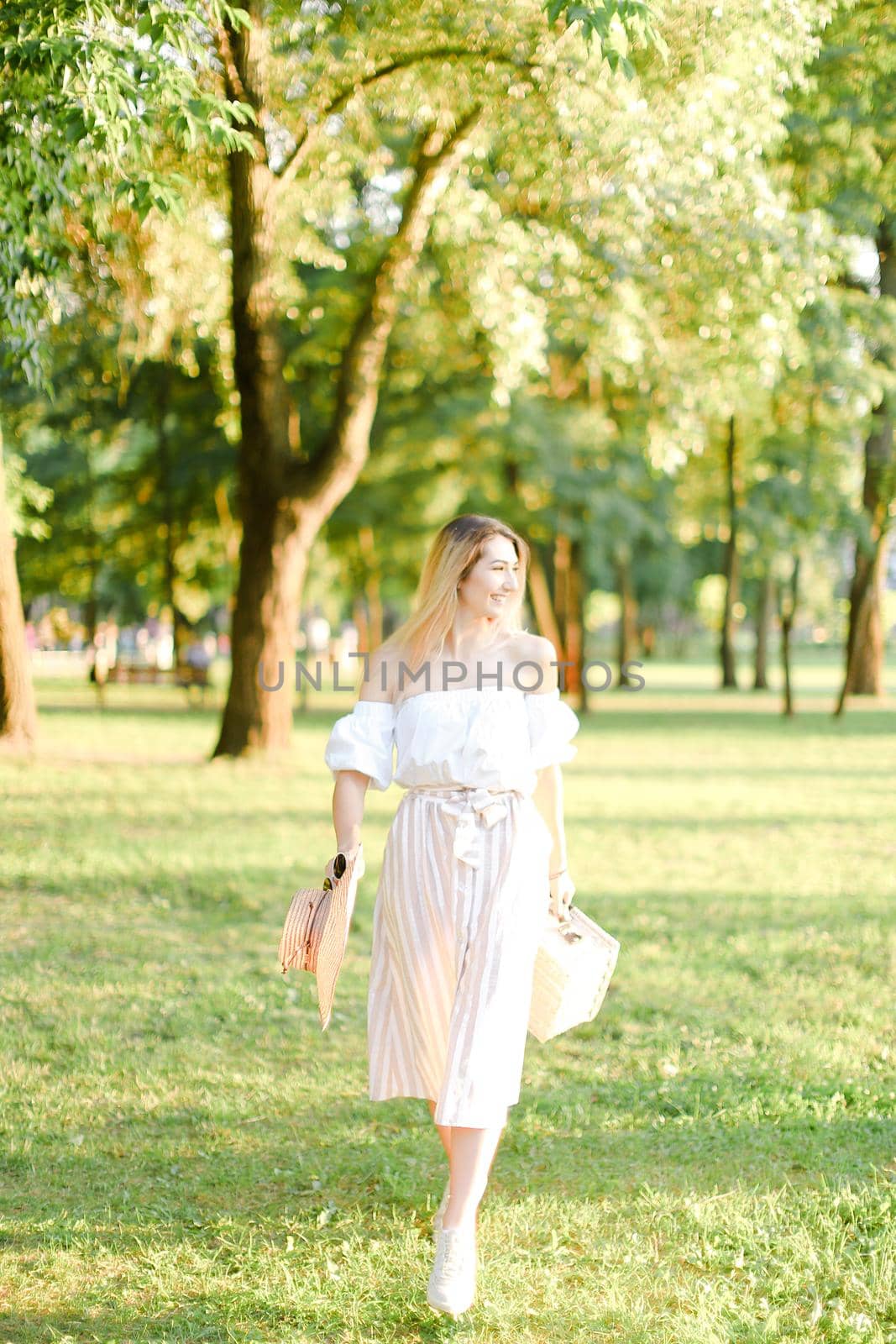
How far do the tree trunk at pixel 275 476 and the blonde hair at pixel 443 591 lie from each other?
420 inches

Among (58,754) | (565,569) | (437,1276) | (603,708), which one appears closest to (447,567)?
(437,1276)

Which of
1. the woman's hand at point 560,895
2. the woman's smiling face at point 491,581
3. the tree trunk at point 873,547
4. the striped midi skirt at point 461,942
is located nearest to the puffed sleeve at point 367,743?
the striped midi skirt at point 461,942

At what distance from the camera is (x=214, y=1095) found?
507 cm

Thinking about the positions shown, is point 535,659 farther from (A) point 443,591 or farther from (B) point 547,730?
(A) point 443,591

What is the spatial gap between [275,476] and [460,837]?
37.4 ft

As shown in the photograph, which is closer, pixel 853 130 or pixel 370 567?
pixel 853 130

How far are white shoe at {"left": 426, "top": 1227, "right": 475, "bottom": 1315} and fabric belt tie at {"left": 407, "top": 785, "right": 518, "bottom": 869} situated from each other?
100cm

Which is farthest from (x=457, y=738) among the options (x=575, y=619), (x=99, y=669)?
(x=99, y=669)

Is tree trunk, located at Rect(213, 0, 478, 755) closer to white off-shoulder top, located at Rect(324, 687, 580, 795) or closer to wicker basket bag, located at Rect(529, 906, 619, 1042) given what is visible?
wicker basket bag, located at Rect(529, 906, 619, 1042)

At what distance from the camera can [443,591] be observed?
378cm

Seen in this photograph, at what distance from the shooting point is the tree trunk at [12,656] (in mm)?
12836

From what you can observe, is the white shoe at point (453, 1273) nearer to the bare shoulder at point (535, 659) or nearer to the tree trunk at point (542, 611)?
the bare shoulder at point (535, 659)

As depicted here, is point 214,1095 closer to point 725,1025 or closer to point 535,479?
point 725,1025

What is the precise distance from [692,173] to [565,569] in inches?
654
